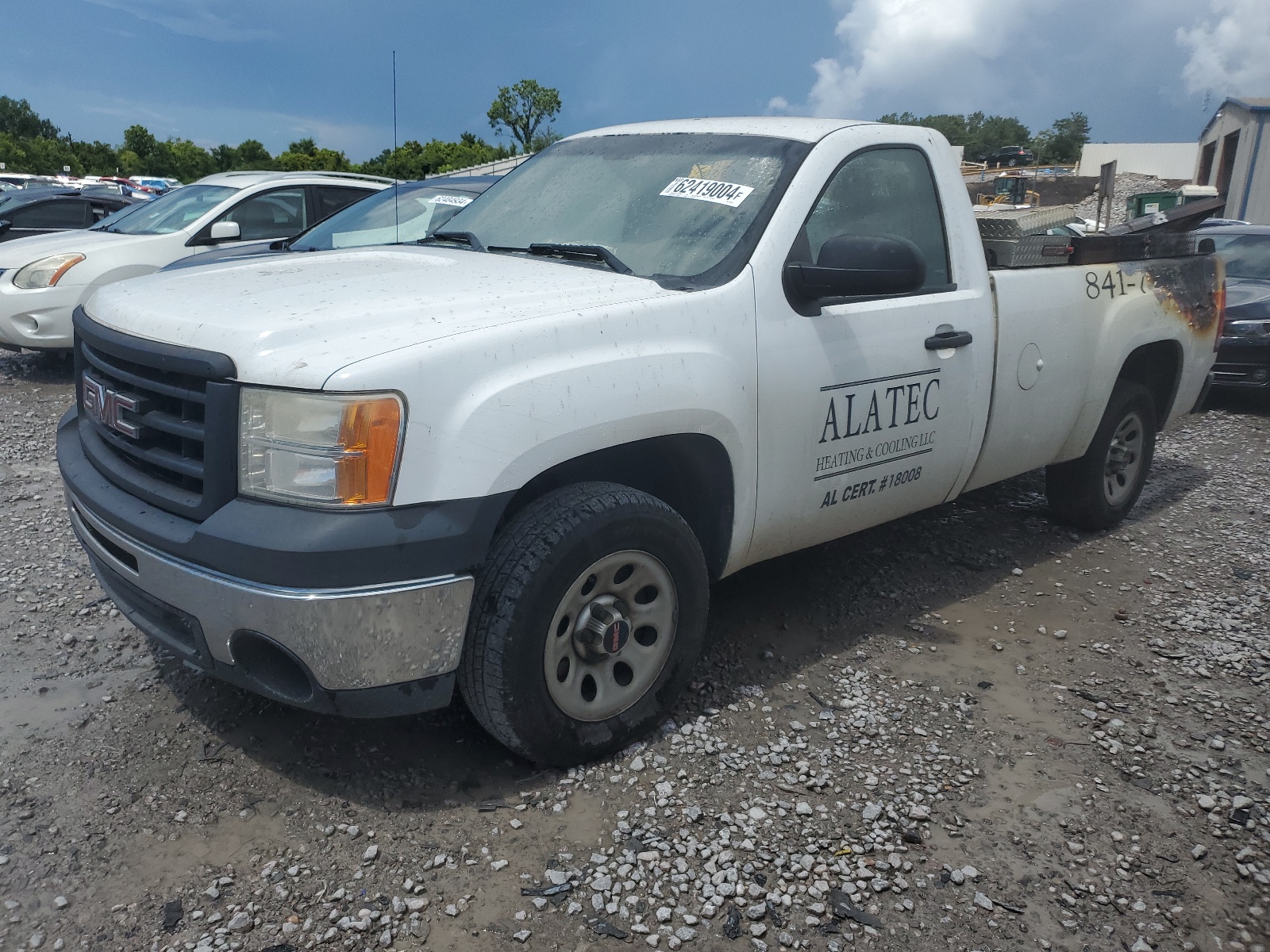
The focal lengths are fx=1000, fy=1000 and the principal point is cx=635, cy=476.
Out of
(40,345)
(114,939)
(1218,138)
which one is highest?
(1218,138)

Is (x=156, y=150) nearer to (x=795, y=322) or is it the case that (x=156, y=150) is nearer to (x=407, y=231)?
(x=407, y=231)

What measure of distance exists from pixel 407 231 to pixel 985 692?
4.93 meters

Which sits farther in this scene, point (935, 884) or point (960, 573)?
point (960, 573)

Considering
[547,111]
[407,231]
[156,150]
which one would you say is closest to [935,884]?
[407,231]

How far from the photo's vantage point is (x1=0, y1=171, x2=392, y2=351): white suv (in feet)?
25.7

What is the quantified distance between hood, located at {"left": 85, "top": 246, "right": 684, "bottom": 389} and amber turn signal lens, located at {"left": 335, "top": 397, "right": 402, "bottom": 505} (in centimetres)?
12

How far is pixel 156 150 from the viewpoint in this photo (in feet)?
209

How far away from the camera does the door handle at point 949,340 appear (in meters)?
3.58

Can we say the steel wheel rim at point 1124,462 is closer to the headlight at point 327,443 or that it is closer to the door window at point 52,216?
the headlight at point 327,443

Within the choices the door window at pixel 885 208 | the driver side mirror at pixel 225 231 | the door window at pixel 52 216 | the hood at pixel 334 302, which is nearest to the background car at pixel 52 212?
the door window at pixel 52 216

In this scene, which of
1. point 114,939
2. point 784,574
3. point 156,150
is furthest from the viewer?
point 156,150

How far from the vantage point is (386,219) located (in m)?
6.84

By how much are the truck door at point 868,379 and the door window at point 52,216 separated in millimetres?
11517

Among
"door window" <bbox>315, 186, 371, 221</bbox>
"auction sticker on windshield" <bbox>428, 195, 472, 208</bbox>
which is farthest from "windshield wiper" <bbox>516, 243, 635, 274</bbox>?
"door window" <bbox>315, 186, 371, 221</bbox>
